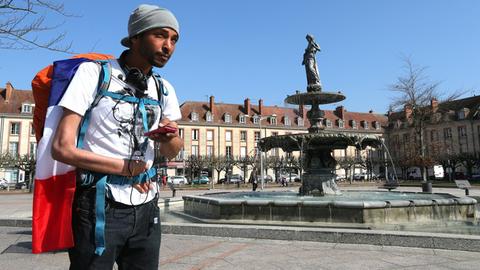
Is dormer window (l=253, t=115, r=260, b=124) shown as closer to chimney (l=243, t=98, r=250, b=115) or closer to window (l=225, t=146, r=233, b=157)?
chimney (l=243, t=98, r=250, b=115)

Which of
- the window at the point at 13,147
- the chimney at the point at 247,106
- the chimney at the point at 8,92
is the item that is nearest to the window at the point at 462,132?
the chimney at the point at 247,106

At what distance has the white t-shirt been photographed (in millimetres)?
1905

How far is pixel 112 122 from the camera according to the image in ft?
6.56

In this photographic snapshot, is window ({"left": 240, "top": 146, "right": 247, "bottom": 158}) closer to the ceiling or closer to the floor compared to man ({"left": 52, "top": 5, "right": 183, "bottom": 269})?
closer to the ceiling

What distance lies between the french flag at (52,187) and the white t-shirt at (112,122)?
3.0 inches

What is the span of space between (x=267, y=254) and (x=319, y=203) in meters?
3.03

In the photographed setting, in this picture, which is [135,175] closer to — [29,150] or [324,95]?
[324,95]

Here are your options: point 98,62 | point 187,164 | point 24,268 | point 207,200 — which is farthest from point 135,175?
point 187,164

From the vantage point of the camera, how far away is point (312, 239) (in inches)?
287

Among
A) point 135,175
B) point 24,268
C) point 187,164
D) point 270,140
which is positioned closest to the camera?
point 135,175

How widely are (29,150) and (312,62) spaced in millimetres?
54615

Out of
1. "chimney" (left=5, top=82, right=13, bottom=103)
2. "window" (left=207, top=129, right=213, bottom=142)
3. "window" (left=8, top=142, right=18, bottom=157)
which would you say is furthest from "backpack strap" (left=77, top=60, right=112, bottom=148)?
"window" (left=207, top=129, right=213, bottom=142)

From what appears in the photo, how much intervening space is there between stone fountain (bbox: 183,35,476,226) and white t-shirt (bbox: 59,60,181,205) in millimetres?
7294

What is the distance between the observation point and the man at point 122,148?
6.16ft
